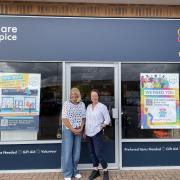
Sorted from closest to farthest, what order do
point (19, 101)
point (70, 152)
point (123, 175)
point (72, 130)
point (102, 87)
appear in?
point (72, 130)
point (70, 152)
point (123, 175)
point (19, 101)
point (102, 87)

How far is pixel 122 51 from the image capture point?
6.94 meters

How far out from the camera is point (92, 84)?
6.95 metres

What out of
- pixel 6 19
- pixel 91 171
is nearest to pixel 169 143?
pixel 91 171

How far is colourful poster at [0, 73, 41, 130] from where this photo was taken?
265 inches

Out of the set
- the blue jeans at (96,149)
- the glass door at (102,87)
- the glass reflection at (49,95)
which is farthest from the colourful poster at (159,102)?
the glass reflection at (49,95)

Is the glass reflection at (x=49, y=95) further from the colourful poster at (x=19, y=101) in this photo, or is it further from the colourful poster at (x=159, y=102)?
the colourful poster at (x=159, y=102)

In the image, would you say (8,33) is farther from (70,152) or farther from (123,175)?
(123,175)

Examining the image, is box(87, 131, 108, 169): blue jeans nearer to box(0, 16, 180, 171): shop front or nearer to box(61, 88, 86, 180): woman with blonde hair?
box(61, 88, 86, 180): woman with blonde hair

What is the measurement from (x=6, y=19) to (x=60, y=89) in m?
1.90

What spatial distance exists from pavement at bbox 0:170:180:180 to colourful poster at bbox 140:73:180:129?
38.3 inches

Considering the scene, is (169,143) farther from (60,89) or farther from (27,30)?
(27,30)

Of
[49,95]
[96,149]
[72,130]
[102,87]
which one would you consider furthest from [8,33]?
[96,149]

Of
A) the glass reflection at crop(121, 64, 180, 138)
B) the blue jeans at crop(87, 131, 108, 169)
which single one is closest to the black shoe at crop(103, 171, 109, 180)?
the blue jeans at crop(87, 131, 108, 169)

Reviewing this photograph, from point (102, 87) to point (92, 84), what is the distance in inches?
9.0
